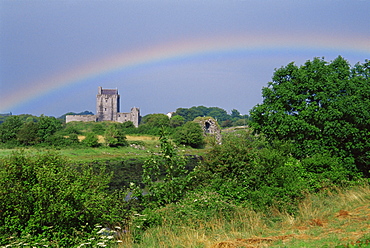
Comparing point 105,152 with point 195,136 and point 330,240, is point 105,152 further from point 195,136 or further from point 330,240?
point 330,240

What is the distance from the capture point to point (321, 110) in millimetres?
16703

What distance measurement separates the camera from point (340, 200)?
38.7 feet

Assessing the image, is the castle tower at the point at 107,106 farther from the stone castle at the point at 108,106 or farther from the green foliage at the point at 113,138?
the green foliage at the point at 113,138

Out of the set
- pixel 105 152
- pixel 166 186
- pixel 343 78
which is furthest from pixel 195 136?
pixel 166 186

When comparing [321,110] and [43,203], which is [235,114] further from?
[43,203]

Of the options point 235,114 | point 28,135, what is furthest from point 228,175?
point 235,114

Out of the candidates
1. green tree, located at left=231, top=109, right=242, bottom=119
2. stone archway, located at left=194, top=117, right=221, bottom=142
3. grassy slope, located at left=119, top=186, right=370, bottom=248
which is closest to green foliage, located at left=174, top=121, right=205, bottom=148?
stone archway, located at left=194, top=117, right=221, bottom=142

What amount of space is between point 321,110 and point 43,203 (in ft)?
45.7

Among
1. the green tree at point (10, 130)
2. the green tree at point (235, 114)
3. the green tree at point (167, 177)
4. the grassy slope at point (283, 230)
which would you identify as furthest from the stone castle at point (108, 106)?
the grassy slope at point (283, 230)

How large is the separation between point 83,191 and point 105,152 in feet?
139

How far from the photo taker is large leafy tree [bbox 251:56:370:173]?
631 inches

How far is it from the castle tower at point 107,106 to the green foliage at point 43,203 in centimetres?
11359

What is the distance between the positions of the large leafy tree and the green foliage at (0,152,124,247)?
11.7 meters

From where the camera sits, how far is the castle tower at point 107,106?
122 metres
